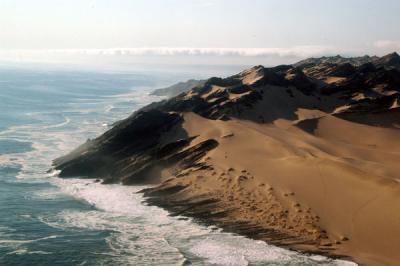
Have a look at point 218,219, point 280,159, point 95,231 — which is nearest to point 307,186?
point 280,159

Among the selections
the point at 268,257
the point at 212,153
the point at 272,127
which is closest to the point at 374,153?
the point at 272,127

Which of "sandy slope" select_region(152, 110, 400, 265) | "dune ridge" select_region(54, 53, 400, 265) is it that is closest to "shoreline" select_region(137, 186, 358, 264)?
"dune ridge" select_region(54, 53, 400, 265)

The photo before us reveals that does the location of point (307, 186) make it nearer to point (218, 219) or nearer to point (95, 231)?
point (218, 219)

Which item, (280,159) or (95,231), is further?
(280,159)

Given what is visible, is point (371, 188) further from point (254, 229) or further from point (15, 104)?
point (15, 104)

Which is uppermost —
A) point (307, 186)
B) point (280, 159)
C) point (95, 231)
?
point (280, 159)

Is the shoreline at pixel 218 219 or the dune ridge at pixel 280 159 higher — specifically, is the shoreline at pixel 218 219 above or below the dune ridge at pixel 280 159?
below

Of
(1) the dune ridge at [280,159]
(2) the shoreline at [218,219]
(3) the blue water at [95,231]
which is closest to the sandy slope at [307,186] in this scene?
(1) the dune ridge at [280,159]

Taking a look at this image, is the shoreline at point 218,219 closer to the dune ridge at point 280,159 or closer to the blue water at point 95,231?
the dune ridge at point 280,159
